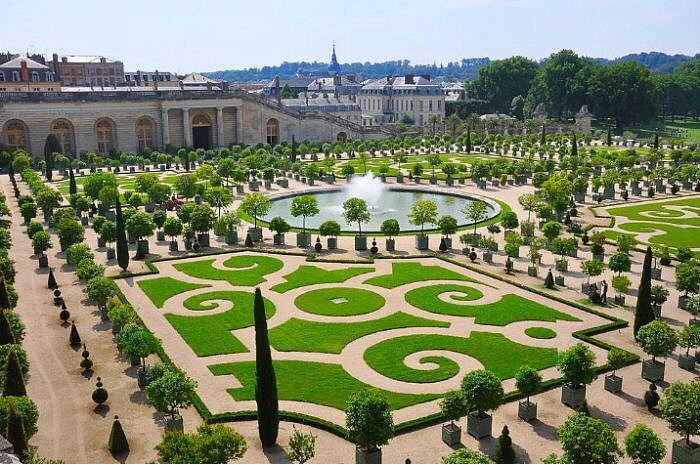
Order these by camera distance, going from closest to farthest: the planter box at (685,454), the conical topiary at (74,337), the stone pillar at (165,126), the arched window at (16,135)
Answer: the planter box at (685,454) → the conical topiary at (74,337) → the arched window at (16,135) → the stone pillar at (165,126)

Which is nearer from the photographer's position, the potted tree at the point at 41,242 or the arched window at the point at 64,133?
the potted tree at the point at 41,242

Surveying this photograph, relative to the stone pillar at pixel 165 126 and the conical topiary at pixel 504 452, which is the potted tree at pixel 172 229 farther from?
the stone pillar at pixel 165 126

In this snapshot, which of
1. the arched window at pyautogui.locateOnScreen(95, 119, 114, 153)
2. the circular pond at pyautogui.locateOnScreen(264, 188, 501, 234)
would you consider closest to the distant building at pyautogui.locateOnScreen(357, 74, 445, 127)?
the arched window at pyautogui.locateOnScreen(95, 119, 114, 153)

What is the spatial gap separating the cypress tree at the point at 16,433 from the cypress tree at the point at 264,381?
25.0 feet

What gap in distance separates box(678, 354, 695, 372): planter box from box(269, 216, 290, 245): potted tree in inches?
1194

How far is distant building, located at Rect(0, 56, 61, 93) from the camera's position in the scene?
381 feet

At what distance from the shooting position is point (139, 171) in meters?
97.3

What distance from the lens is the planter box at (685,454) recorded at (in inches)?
923

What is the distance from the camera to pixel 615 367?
28.9 meters

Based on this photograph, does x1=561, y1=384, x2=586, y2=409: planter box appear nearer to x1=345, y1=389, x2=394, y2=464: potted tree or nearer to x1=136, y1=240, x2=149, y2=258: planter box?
x1=345, y1=389, x2=394, y2=464: potted tree

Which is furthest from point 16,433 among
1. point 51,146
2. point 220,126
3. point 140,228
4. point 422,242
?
point 220,126

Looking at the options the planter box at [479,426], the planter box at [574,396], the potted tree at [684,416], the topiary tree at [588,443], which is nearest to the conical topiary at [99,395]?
the planter box at [479,426]

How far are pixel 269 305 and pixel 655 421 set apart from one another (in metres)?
21.2

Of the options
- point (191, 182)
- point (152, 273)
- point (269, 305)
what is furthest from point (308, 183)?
point (269, 305)
